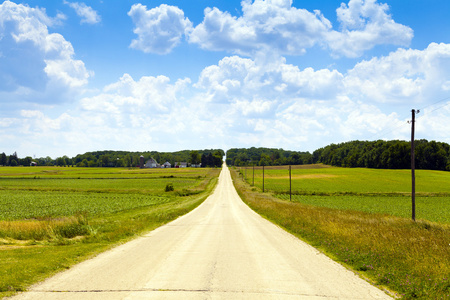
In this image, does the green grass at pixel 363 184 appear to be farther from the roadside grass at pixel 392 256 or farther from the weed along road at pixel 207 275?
the weed along road at pixel 207 275

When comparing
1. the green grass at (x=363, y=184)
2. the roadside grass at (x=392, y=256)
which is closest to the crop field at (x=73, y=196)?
the roadside grass at (x=392, y=256)

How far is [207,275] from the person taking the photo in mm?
10570

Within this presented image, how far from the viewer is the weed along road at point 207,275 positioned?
872 cm

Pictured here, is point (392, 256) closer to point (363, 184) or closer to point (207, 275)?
point (207, 275)

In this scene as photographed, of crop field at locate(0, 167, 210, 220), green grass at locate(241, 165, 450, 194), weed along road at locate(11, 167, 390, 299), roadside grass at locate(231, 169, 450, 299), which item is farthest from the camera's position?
green grass at locate(241, 165, 450, 194)

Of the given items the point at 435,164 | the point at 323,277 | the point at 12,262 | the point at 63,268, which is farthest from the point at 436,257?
the point at 435,164

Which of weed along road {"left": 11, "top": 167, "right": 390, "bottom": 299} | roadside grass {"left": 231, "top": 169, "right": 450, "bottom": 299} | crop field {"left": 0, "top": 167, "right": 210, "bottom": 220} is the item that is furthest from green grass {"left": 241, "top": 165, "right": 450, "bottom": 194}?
weed along road {"left": 11, "top": 167, "right": 390, "bottom": 299}

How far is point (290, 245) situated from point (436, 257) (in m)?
6.76

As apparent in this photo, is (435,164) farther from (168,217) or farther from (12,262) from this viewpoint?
(12,262)

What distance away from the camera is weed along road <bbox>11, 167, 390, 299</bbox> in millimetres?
8719

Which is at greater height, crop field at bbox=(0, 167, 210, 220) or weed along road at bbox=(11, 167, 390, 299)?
weed along road at bbox=(11, 167, 390, 299)

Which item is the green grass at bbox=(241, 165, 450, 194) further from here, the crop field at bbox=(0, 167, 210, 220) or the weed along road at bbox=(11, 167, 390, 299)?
the weed along road at bbox=(11, 167, 390, 299)

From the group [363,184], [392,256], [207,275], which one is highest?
[392,256]

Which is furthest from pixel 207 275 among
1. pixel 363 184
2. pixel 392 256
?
pixel 363 184
